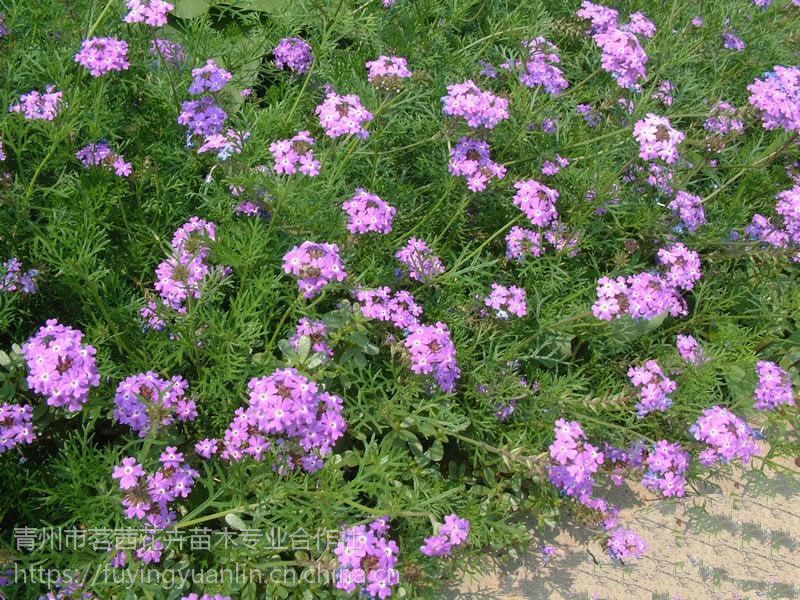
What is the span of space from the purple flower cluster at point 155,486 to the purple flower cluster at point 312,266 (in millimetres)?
725

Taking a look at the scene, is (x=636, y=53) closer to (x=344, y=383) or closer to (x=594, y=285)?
(x=594, y=285)

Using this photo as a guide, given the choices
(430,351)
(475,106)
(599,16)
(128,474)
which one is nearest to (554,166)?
(475,106)

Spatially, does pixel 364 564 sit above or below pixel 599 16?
below

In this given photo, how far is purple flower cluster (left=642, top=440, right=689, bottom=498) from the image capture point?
340 centimetres

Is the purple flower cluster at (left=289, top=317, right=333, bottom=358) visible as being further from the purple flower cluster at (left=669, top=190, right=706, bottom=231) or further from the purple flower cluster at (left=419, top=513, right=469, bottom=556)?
the purple flower cluster at (left=669, top=190, right=706, bottom=231)

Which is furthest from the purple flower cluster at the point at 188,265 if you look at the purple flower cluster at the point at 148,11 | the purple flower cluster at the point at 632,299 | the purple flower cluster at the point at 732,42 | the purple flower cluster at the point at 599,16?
the purple flower cluster at the point at 732,42

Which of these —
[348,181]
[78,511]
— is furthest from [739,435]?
[78,511]

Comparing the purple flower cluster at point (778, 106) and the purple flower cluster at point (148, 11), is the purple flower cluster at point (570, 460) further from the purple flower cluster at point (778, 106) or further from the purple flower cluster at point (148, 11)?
the purple flower cluster at point (148, 11)

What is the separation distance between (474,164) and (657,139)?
32.3 inches

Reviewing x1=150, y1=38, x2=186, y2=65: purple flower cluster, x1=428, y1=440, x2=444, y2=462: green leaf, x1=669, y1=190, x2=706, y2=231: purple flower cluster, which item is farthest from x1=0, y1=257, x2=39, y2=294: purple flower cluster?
x1=669, y1=190, x2=706, y2=231: purple flower cluster

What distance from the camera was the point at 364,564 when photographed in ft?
7.91

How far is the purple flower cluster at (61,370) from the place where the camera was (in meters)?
2.26

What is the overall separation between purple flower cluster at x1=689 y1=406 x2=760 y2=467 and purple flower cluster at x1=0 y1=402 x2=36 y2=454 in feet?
8.74

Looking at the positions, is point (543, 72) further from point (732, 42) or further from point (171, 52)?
point (171, 52)
